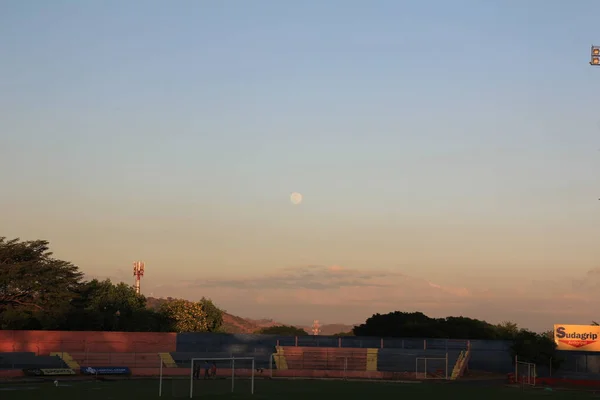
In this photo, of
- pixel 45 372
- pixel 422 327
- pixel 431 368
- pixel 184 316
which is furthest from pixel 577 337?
pixel 184 316

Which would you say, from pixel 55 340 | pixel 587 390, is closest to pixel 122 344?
pixel 55 340

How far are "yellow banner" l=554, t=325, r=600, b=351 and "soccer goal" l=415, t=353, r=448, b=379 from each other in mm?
16160

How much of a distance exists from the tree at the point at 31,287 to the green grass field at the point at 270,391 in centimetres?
3657

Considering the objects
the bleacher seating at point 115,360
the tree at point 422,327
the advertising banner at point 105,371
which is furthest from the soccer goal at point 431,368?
the tree at point 422,327

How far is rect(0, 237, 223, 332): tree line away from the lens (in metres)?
101

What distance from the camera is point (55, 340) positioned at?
290ft

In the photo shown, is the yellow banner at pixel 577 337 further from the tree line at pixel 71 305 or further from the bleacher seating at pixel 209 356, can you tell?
the bleacher seating at pixel 209 356

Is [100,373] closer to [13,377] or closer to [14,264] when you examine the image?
[13,377]

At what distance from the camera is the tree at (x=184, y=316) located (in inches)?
5130

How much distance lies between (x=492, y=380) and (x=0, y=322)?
62.6 metres

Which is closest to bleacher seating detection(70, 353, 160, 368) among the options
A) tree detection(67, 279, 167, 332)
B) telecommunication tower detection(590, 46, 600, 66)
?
tree detection(67, 279, 167, 332)

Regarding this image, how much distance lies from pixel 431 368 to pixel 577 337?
20624 mm

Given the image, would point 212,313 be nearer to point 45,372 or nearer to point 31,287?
point 31,287

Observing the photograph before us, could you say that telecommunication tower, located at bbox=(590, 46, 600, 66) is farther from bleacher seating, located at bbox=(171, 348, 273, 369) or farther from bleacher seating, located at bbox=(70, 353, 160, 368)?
bleacher seating, located at bbox=(70, 353, 160, 368)
